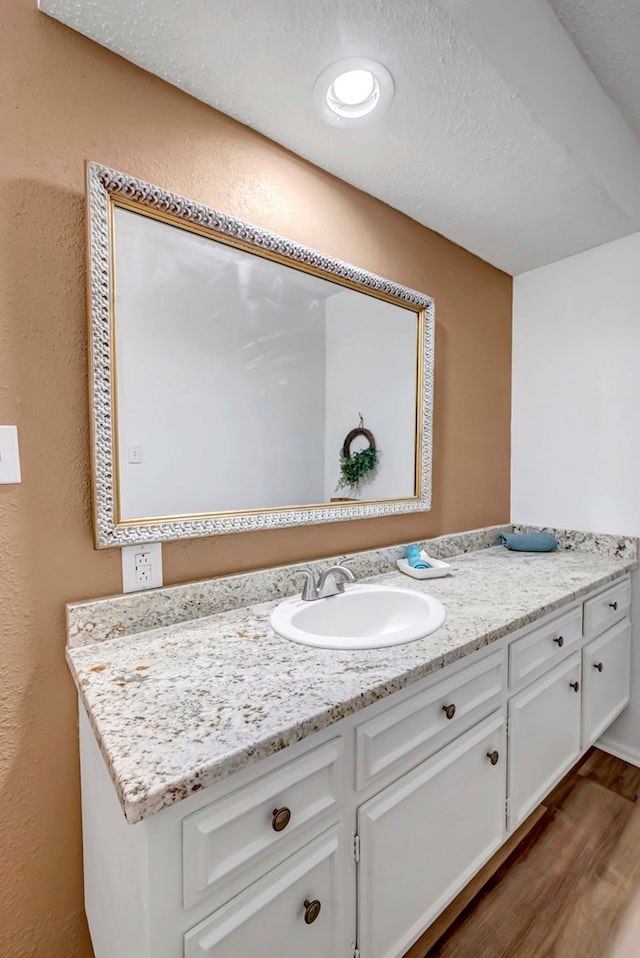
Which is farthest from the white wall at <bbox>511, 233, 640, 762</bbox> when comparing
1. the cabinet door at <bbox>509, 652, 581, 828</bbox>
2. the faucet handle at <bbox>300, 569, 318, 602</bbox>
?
the faucet handle at <bbox>300, 569, 318, 602</bbox>

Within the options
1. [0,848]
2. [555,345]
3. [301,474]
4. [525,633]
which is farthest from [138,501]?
[555,345]

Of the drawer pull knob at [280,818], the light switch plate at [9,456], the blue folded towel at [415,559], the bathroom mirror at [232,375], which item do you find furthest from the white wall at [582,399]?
the light switch plate at [9,456]

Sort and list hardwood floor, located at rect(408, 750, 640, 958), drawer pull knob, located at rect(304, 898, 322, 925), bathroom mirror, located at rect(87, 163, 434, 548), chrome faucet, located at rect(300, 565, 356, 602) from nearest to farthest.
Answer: drawer pull knob, located at rect(304, 898, 322, 925) < bathroom mirror, located at rect(87, 163, 434, 548) < hardwood floor, located at rect(408, 750, 640, 958) < chrome faucet, located at rect(300, 565, 356, 602)

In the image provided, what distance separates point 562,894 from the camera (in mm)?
1334

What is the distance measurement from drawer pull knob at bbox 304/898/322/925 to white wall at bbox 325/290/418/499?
1.00 m

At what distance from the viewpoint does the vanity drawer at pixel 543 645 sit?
1.26 m

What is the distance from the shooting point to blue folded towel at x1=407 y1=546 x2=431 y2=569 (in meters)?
1.59

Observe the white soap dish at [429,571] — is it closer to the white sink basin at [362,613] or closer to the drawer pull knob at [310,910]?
A: the white sink basin at [362,613]

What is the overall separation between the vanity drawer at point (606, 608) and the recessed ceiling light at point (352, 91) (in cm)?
168

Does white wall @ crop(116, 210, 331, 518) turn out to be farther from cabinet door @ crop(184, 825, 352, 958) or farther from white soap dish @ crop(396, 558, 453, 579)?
cabinet door @ crop(184, 825, 352, 958)

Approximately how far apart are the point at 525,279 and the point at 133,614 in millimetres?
2264

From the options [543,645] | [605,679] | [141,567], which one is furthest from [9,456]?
[605,679]

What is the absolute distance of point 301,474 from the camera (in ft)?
4.70

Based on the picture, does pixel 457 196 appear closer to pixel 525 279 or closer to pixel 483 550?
pixel 525 279
